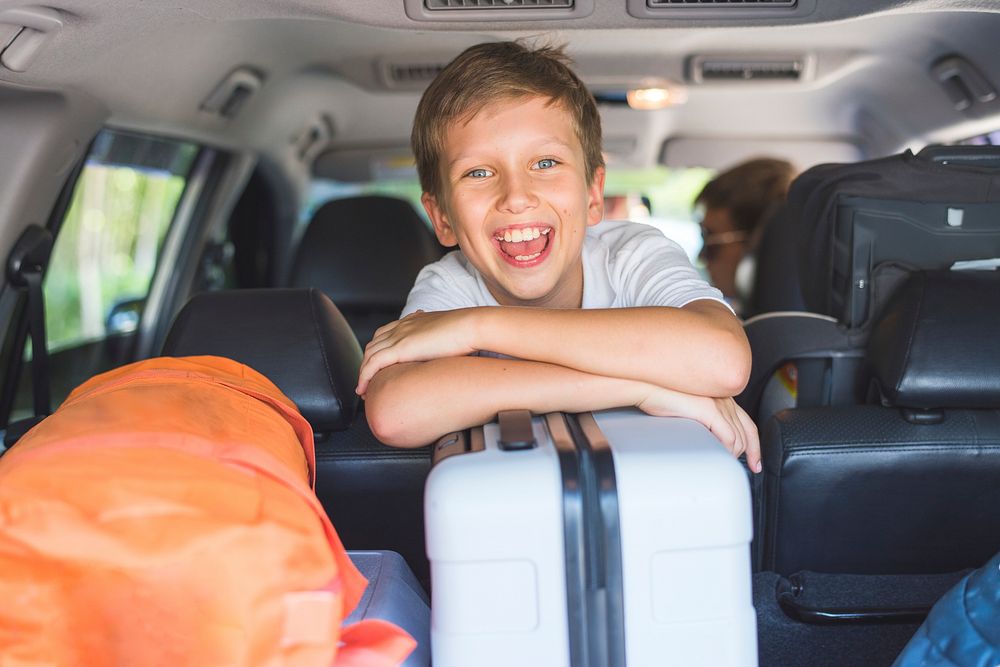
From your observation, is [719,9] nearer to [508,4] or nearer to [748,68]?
[508,4]

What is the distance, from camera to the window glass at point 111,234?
304 cm

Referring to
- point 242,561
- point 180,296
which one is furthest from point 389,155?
point 242,561

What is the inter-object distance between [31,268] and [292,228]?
226 cm

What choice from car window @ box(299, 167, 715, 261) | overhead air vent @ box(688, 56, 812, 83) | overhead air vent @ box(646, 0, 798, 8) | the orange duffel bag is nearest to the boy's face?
overhead air vent @ box(646, 0, 798, 8)

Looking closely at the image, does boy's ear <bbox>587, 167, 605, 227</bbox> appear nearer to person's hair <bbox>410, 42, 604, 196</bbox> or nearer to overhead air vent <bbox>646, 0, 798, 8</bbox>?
person's hair <bbox>410, 42, 604, 196</bbox>

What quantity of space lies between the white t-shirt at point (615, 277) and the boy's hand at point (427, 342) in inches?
9.7

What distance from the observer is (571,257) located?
1833 mm

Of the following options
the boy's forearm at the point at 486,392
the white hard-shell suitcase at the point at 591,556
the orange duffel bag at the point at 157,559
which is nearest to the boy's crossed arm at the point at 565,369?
the boy's forearm at the point at 486,392

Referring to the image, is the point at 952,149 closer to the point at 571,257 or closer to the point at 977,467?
the point at 977,467

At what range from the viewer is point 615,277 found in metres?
1.90

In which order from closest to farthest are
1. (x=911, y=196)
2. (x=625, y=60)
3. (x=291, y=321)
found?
(x=291, y=321), (x=911, y=196), (x=625, y=60)

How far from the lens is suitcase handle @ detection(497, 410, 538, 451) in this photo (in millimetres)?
1184

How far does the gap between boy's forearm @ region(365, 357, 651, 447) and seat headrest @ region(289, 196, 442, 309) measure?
1.93 m

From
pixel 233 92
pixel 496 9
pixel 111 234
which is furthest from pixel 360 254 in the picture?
pixel 496 9
